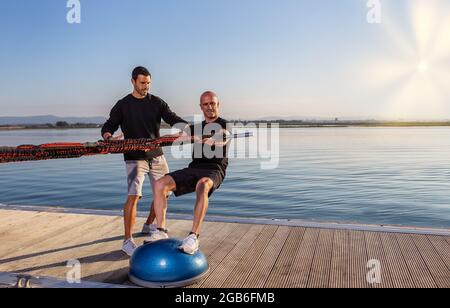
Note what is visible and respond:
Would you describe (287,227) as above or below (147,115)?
below

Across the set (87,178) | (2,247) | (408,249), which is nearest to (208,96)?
(408,249)

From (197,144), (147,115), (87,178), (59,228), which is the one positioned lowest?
(87,178)

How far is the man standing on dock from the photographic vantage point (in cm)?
560

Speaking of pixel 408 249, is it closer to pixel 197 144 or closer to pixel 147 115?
pixel 197 144

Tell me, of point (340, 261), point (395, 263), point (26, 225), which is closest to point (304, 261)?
point (340, 261)

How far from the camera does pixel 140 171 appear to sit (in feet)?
18.9

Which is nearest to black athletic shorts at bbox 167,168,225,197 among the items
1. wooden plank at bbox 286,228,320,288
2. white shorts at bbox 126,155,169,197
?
white shorts at bbox 126,155,169,197

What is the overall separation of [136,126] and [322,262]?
113 inches

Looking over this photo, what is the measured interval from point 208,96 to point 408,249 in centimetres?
312

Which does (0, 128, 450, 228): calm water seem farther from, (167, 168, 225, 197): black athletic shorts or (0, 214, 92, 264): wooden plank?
(167, 168, 225, 197): black athletic shorts

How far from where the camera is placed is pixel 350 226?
6504mm

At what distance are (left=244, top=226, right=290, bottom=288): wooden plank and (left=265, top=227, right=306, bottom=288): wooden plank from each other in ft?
0.17
